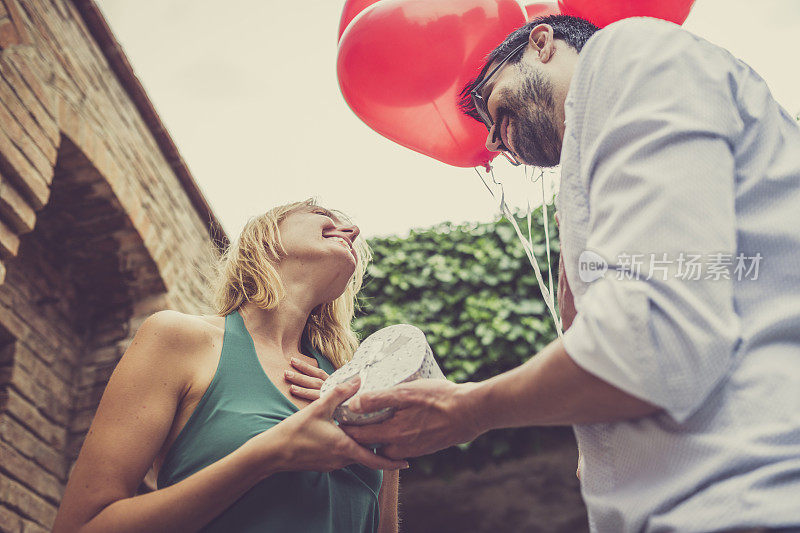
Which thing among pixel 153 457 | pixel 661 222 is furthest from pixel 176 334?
pixel 661 222

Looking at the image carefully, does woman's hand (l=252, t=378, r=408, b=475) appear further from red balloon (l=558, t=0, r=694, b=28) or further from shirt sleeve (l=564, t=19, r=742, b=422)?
red balloon (l=558, t=0, r=694, b=28)

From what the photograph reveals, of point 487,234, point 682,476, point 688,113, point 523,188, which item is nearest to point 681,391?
point 682,476

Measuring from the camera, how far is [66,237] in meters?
3.34

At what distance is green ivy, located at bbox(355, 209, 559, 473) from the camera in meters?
3.92

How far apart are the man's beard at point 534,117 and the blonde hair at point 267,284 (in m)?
0.81

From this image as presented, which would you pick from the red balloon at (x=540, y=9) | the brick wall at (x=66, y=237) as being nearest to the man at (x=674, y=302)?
the red balloon at (x=540, y=9)

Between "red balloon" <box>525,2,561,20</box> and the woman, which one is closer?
the woman

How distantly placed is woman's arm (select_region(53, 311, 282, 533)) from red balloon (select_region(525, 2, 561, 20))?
5.52 ft

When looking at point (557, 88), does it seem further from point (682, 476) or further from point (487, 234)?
point (487, 234)

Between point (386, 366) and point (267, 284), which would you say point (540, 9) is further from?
point (386, 366)

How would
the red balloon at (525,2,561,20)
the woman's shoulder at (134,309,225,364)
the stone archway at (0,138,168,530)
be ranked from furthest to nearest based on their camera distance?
the stone archway at (0,138,168,530) → the red balloon at (525,2,561,20) → the woman's shoulder at (134,309,225,364)

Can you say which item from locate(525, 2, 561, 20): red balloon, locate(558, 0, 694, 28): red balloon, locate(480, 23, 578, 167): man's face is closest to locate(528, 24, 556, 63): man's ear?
locate(480, 23, 578, 167): man's face

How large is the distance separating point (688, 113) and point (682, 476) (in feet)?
1.68

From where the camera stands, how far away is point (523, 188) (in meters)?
2.28
